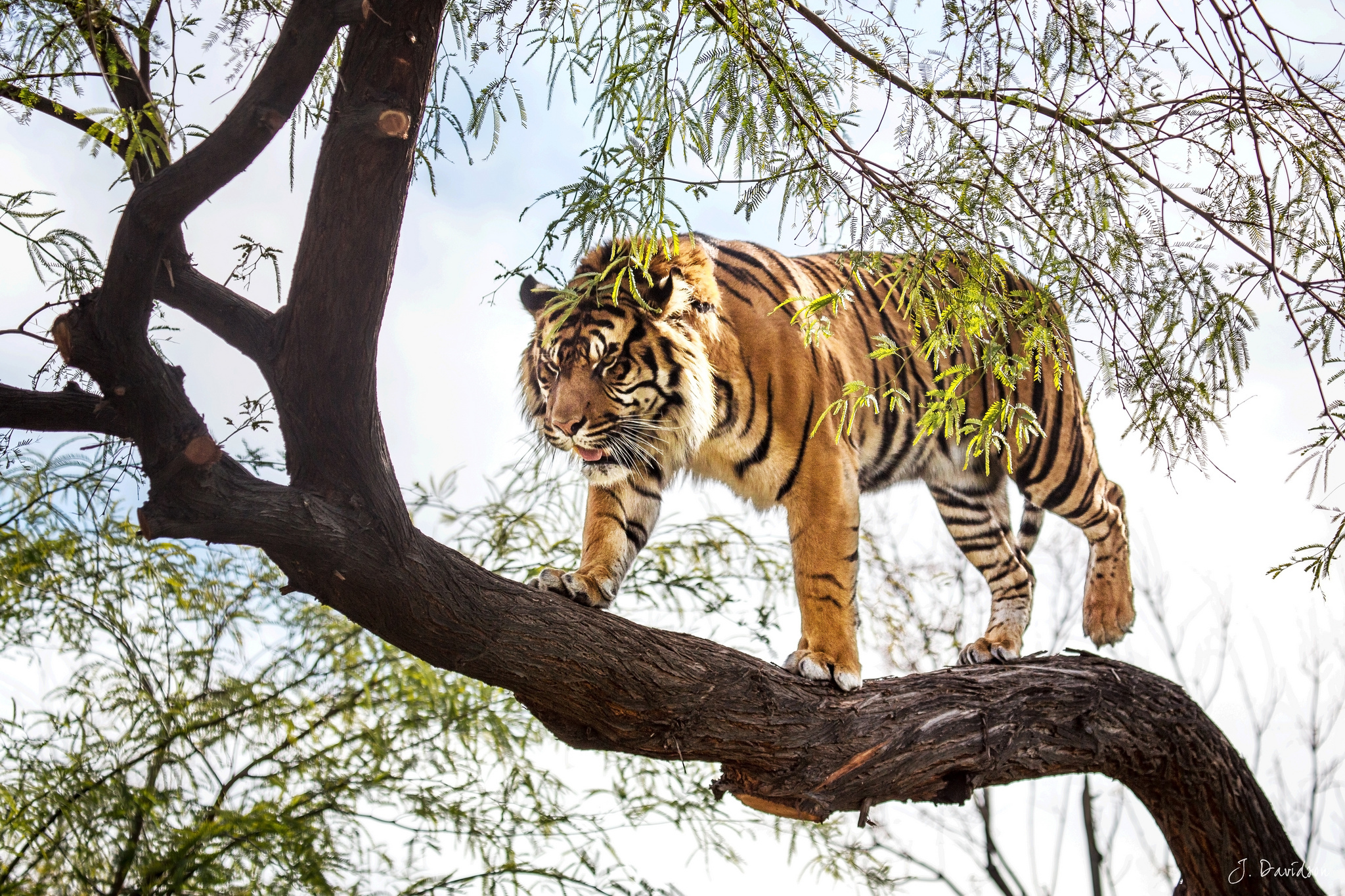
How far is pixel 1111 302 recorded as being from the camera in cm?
235

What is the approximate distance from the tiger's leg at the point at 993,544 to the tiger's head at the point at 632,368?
56.0 inches

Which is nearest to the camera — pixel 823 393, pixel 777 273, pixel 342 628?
pixel 823 393

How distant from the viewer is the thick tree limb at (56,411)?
2045 mm

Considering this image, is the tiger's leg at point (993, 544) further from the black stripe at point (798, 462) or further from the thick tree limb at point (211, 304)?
the thick tree limb at point (211, 304)

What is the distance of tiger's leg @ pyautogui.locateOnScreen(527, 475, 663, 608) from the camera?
8.98 ft

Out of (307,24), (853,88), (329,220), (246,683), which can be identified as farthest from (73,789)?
(853,88)

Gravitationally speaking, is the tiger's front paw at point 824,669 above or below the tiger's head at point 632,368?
below

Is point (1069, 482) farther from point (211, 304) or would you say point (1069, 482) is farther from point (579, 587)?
point (211, 304)

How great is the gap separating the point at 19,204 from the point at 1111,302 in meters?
2.30

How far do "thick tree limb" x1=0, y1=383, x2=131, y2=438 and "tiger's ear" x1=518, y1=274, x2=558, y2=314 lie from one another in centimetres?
127

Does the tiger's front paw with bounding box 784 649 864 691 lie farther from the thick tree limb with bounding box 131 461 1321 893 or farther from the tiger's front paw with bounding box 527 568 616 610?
the tiger's front paw with bounding box 527 568 616 610

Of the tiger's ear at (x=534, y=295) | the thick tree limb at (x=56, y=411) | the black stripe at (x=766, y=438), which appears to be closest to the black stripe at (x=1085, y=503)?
the black stripe at (x=766, y=438)

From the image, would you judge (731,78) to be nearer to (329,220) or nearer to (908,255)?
(908,255)

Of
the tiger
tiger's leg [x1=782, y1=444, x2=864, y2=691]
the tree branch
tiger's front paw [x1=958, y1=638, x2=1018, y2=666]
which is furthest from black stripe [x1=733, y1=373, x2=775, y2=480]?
the tree branch
